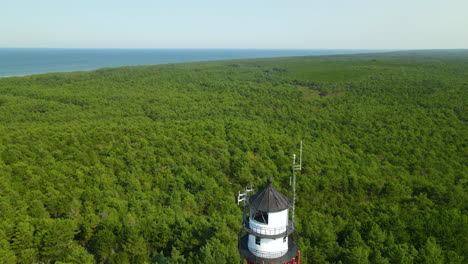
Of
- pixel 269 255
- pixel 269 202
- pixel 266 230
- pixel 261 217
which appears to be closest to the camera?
pixel 269 202

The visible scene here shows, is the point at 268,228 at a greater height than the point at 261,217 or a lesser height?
lesser

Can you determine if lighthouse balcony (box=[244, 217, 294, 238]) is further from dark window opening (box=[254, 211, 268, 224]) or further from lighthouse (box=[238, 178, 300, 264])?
dark window opening (box=[254, 211, 268, 224])

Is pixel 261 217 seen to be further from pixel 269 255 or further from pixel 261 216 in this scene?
pixel 269 255

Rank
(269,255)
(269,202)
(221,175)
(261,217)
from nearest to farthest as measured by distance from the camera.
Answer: (269,202)
(261,217)
(269,255)
(221,175)

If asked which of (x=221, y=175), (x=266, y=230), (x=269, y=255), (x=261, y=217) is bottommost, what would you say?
(x=221, y=175)

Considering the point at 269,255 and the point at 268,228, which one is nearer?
the point at 268,228

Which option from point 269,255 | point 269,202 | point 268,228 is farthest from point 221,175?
point 269,202

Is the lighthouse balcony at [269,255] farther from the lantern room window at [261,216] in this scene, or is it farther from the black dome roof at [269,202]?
the black dome roof at [269,202]

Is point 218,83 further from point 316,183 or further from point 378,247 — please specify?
point 378,247
